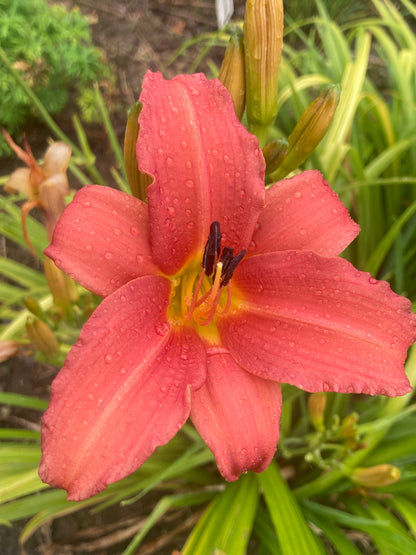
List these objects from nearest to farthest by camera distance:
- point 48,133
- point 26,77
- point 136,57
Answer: point 26,77
point 48,133
point 136,57

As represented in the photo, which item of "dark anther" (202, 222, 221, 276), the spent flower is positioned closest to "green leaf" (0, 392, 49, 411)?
the spent flower

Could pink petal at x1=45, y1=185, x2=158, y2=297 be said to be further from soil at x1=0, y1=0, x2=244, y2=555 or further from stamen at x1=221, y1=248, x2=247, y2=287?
soil at x1=0, y1=0, x2=244, y2=555

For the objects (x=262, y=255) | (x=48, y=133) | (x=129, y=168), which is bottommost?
(x=48, y=133)

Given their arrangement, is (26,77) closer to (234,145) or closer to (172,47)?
(172,47)

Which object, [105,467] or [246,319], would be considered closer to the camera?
[105,467]

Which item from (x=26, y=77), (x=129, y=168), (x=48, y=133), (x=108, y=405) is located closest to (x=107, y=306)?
(x=108, y=405)

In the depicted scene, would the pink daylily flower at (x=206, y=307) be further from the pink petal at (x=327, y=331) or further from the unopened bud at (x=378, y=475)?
the unopened bud at (x=378, y=475)

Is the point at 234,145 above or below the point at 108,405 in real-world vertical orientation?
above

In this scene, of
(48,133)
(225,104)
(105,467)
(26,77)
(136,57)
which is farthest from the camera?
(136,57)
